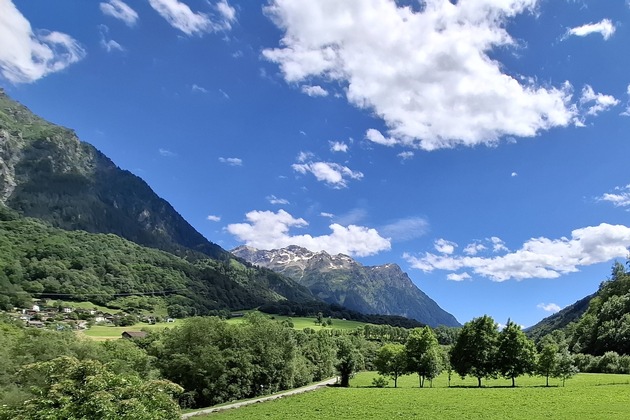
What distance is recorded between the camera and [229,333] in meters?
90.1

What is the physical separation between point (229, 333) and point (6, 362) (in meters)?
42.9

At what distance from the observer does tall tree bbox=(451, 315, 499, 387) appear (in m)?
82.4

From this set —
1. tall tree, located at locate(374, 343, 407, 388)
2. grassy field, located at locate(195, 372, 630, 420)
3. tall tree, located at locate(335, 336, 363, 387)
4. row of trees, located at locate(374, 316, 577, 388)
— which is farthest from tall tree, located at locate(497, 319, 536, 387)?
tall tree, located at locate(335, 336, 363, 387)

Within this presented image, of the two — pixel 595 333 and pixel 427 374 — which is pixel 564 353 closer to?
pixel 427 374

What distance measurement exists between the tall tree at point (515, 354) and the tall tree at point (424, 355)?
560 inches

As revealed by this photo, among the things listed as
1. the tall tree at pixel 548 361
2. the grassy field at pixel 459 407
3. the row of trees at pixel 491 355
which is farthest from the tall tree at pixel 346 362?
the tall tree at pixel 548 361

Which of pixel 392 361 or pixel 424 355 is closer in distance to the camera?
pixel 424 355

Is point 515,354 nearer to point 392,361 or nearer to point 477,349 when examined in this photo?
point 477,349

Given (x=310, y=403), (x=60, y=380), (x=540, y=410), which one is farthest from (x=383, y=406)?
(x=60, y=380)

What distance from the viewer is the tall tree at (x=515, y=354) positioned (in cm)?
8000

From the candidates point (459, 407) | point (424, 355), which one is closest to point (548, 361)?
point (424, 355)

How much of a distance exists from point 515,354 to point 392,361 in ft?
93.4

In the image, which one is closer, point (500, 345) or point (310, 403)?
point (310, 403)

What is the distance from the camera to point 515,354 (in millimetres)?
80812
